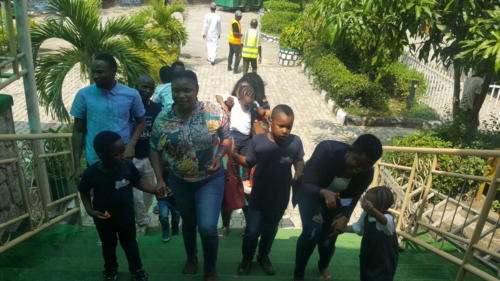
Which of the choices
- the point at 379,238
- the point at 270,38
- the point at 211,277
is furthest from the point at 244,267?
the point at 270,38

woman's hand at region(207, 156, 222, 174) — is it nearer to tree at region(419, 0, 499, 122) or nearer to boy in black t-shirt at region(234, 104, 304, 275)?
boy in black t-shirt at region(234, 104, 304, 275)

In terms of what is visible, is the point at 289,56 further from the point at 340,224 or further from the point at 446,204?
the point at 340,224

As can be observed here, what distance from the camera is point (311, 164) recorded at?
3.13 metres

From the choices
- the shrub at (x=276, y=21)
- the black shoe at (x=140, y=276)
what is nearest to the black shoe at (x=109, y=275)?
the black shoe at (x=140, y=276)

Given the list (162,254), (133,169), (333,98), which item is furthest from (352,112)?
(133,169)

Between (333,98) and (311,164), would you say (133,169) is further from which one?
(333,98)

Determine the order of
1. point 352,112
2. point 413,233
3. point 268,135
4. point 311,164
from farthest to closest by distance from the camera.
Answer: point 352,112 → point 413,233 → point 268,135 → point 311,164

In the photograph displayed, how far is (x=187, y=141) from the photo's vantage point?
10.2 ft

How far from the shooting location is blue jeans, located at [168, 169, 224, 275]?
10.3ft

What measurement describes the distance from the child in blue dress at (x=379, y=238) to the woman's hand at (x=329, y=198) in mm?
192

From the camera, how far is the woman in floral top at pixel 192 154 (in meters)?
3.12

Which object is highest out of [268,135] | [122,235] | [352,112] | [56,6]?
[56,6]

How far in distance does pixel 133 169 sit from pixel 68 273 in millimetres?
1002

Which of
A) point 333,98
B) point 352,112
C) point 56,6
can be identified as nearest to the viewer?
point 56,6
